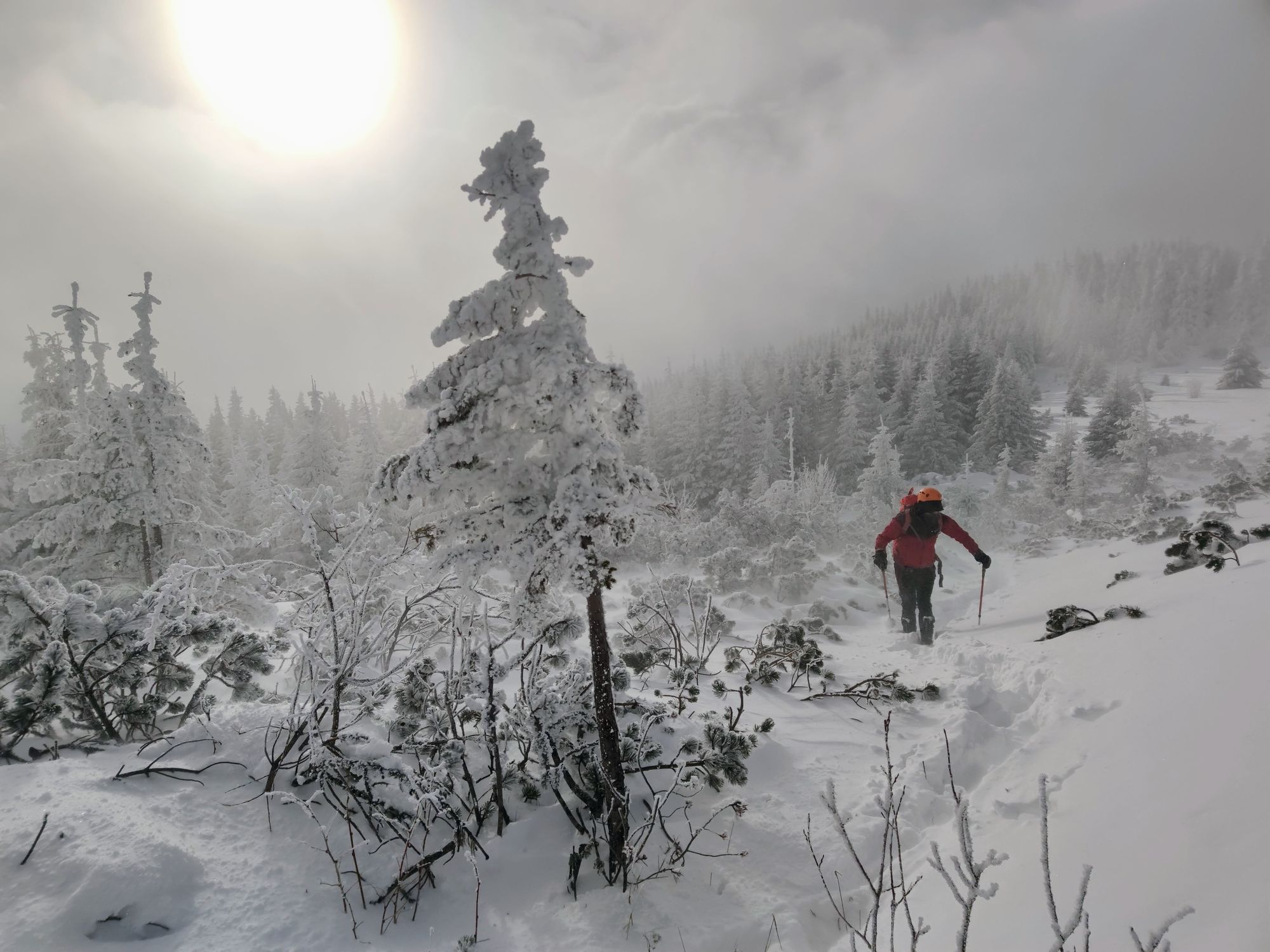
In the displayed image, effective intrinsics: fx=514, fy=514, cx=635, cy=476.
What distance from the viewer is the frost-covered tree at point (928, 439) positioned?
37.5 m

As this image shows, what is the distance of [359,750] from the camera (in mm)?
4797

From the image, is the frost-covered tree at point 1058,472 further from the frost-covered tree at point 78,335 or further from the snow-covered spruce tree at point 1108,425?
the frost-covered tree at point 78,335

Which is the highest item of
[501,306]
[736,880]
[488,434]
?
[501,306]

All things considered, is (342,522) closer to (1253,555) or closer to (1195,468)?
(1253,555)

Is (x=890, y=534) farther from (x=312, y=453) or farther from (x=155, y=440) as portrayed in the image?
(x=312, y=453)

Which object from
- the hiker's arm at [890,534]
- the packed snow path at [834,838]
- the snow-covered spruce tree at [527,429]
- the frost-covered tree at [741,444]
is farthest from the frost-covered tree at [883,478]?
the snow-covered spruce tree at [527,429]

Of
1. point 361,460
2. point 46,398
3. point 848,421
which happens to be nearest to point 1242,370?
point 848,421

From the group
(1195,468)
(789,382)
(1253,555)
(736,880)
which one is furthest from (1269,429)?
(736,880)

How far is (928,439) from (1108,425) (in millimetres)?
10175

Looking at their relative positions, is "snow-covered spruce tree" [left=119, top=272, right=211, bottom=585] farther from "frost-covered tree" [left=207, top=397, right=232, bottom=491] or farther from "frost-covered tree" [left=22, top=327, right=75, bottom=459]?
"frost-covered tree" [left=207, top=397, right=232, bottom=491]

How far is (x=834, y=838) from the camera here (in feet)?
14.7

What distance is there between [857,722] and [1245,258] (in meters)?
122

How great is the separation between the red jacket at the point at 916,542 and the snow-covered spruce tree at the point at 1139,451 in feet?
87.7

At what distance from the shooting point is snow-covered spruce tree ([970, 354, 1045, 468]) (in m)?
37.5
